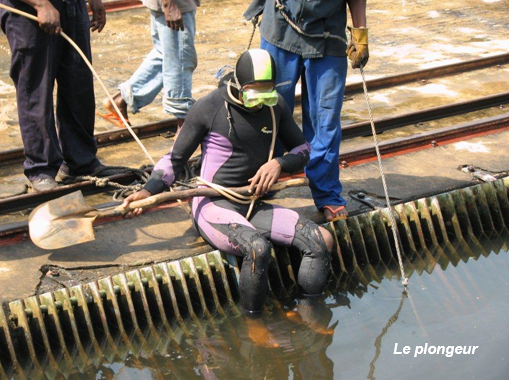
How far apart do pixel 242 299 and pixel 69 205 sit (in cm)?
127

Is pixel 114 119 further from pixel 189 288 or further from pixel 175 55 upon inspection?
pixel 189 288

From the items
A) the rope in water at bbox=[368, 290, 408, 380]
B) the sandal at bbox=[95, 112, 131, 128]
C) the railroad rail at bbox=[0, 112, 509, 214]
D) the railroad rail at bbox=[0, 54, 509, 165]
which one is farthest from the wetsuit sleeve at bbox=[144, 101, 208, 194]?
the sandal at bbox=[95, 112, 131, 128]

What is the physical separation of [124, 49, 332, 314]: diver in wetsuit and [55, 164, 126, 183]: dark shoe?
1359 millimetres

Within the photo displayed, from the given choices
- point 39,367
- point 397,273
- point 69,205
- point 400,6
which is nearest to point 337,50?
point 397,273

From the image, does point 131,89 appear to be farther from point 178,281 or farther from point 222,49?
point 222,49

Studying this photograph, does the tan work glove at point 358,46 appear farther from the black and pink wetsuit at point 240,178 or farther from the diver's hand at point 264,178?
the diver's hand at point 264,178

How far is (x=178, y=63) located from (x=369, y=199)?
2.01 meters

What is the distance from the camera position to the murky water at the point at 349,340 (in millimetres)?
5105

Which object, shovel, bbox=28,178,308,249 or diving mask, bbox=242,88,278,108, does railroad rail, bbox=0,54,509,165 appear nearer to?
shovel, bbox=28,178,308,249

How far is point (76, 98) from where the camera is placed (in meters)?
6.46

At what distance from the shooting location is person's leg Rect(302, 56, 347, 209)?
19.5 feet

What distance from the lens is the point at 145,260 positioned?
5668mm

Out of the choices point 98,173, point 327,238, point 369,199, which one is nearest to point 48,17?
point 98,173

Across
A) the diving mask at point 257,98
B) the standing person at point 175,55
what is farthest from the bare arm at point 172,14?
the diving mask at point 257,98
